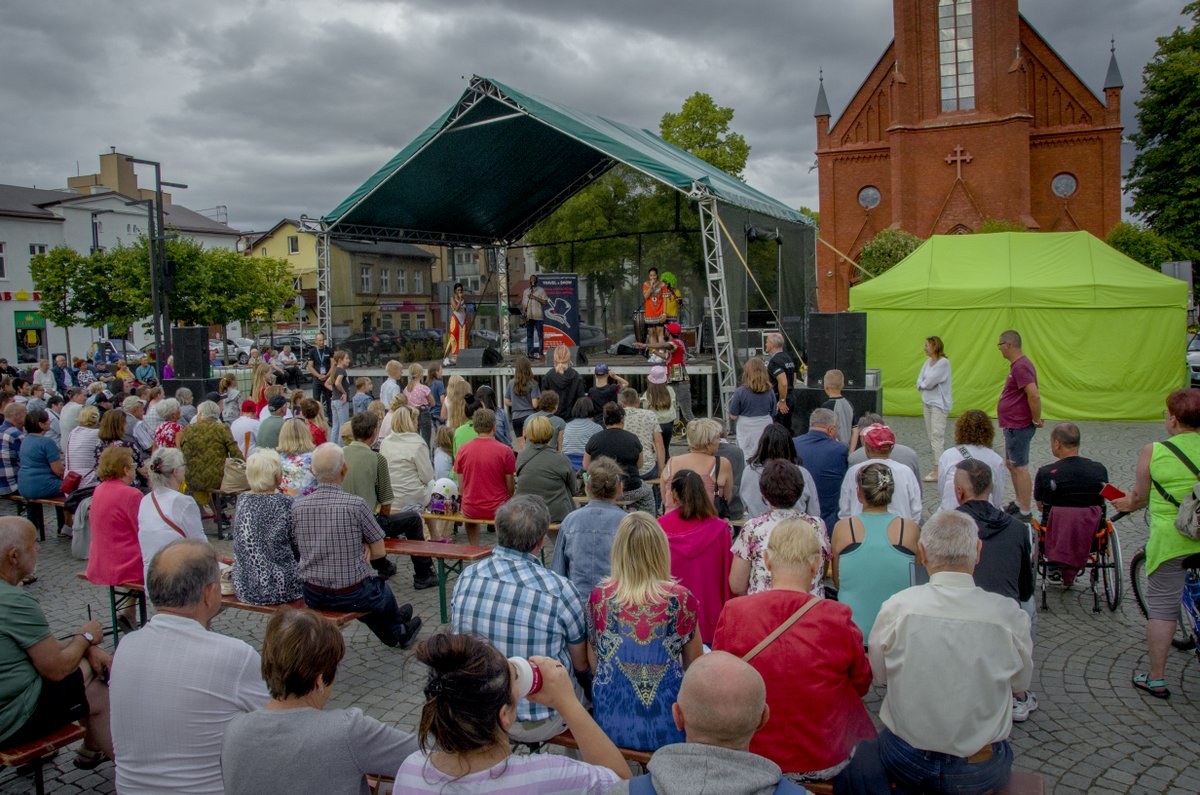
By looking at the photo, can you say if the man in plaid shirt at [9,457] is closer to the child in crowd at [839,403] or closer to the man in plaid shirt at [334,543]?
the man in plaid shirt at [334,543]

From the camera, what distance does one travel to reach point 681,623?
117 inches

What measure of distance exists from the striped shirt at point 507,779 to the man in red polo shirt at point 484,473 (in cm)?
432

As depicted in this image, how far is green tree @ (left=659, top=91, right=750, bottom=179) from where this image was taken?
34.2m

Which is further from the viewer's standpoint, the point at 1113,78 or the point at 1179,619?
the point at 1113,78

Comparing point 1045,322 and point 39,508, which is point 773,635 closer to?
point 39,508

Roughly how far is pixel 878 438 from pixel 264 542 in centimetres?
353

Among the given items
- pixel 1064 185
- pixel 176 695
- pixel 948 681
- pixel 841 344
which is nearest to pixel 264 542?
pixel 176 695

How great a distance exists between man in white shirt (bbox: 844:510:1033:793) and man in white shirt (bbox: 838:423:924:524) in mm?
1579

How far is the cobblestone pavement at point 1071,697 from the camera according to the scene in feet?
12.2

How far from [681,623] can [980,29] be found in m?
37.8

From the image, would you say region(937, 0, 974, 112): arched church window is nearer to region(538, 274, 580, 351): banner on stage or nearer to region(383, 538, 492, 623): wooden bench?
region(538, 274, 580, 351): banner on stage

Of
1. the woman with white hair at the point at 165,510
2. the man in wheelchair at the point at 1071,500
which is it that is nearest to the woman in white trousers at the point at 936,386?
the man in wheelchair at the point at 1071,500

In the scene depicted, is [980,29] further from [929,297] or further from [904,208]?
[929,297]

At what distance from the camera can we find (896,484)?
4.52 m
